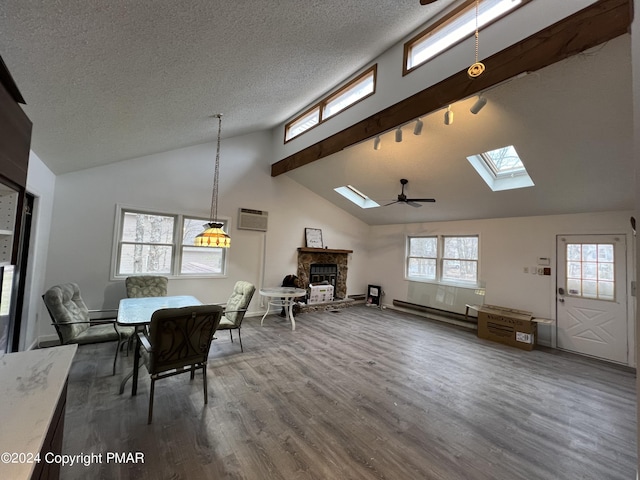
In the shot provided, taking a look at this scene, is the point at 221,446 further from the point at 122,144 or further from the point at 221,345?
the point at 122,144

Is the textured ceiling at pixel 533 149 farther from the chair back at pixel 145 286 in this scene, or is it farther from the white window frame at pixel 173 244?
the chair back at pixel 145 286

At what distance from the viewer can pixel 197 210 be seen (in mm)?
5016

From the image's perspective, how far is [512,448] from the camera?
206cm

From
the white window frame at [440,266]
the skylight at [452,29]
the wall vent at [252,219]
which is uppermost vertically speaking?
the skylight at [452,29]

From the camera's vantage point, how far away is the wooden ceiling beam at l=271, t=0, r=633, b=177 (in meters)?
1.82

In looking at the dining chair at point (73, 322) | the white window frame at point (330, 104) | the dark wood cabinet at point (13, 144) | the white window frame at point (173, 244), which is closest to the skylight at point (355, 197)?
the white window frame at point (330, 104)

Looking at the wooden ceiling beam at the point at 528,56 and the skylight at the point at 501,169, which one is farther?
the skylight at the point at 501,169

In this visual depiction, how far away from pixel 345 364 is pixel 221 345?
1.89 m

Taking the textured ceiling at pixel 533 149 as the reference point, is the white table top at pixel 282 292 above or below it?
below

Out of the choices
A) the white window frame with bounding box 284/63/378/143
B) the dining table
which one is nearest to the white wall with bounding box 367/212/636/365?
the white window frame with bounding box 284/63/378/143

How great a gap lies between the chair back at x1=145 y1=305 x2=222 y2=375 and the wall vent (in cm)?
325

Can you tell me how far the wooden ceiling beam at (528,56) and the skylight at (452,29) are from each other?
38cm

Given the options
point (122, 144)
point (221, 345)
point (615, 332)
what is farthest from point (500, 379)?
point (122, 144)

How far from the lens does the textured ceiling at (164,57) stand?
131 cm
